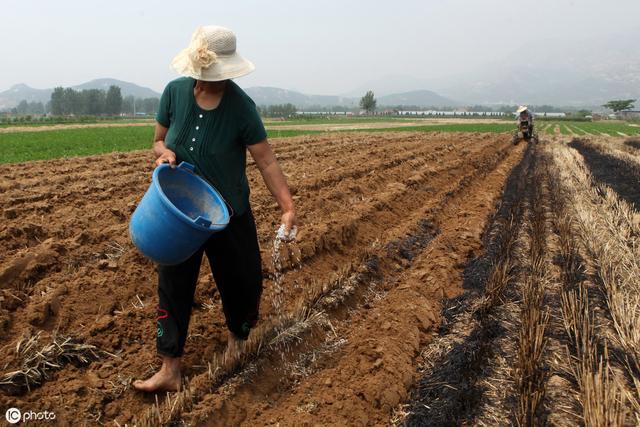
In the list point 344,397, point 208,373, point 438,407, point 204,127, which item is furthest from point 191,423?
point 204,127

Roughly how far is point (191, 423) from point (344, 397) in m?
0.85

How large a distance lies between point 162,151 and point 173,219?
0.57m

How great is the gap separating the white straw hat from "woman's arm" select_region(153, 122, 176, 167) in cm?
42

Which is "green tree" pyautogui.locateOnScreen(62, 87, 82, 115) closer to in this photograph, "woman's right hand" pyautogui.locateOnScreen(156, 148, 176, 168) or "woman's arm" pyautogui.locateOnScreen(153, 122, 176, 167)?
"woman's arm" pyautogui.locateOnScreen(153, 122, 176, 167)

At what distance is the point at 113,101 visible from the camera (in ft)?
354

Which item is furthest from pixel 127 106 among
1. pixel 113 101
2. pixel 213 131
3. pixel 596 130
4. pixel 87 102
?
pixel 213 131

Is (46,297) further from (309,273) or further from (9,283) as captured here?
(309,273)

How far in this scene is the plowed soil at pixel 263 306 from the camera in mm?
2574

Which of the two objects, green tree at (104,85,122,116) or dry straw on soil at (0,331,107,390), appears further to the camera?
green tree at (104,85,122,116)

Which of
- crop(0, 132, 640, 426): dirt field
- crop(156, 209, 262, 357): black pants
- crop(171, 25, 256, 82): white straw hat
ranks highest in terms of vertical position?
crop(171, 25, 256, 82): white straw hat

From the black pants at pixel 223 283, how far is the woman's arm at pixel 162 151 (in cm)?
49

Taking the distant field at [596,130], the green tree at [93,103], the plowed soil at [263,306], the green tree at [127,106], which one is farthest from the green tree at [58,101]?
the plowed soil at [263,306]

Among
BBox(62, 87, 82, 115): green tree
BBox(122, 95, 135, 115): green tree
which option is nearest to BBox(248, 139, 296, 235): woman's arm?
BBox(62, 87, 82, 115): green tree

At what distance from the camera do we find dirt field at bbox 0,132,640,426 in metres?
2.56
